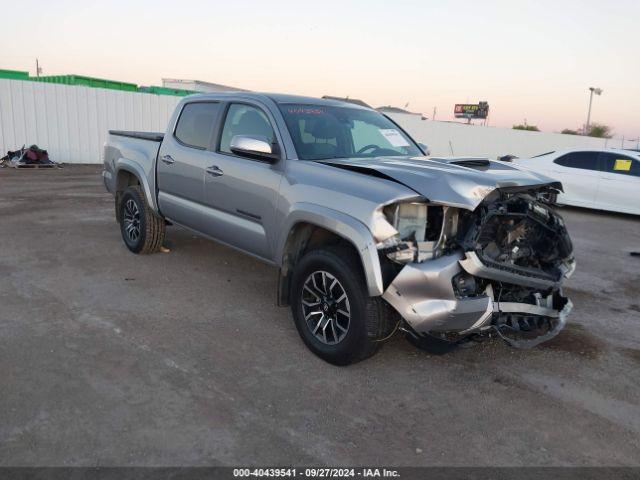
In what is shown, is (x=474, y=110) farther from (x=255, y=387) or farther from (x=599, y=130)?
(x=255, y=387)

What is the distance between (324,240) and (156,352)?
1456 millimetres

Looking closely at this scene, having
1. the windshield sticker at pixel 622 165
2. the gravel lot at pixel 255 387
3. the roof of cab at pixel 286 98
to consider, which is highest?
the roof of cab at pixel 286 98

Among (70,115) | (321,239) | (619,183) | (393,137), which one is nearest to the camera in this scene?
(321,239)

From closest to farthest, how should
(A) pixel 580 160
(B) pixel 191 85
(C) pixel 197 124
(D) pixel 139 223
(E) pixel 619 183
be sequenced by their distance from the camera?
(C) pixel 197 124, (D) pixel 139 223, (E) pixel 619 183, (A) pixel 580 160, (B) pixel 191 85

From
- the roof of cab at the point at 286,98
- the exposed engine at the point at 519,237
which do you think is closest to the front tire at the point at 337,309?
the exposed engine at the point at 519,237

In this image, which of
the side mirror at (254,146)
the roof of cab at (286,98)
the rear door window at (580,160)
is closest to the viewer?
the side mirror at (254,146)

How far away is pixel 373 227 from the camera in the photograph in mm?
3270

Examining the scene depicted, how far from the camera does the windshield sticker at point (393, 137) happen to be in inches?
194

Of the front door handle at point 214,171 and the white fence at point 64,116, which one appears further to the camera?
the white fence at point 64,116

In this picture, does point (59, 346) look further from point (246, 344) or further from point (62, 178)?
point (62, 178)

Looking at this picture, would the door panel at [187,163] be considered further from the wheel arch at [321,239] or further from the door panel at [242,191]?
the wheel arch at [321,239]

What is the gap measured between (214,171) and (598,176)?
954 centimetres

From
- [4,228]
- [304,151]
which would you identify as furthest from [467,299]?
[4,228]

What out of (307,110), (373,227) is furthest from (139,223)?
(373,227)
